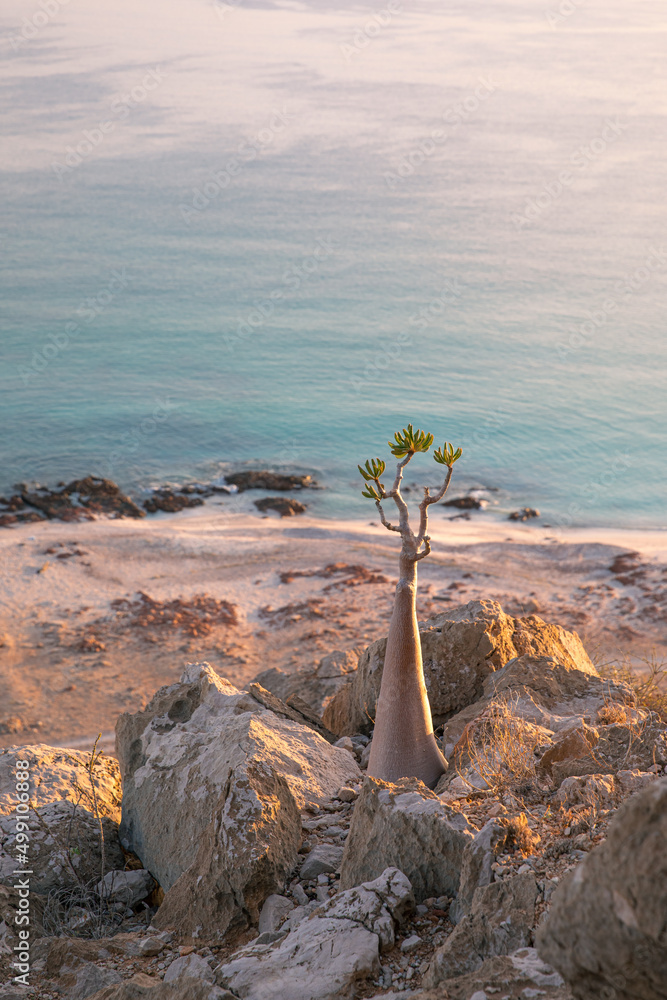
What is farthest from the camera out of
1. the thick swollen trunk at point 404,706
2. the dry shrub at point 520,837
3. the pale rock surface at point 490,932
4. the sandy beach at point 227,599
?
the sandy beach at point 227,599

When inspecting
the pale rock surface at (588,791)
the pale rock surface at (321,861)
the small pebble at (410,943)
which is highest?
the pale rock surface at (588,791)

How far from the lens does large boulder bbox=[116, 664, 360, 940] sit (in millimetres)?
5262

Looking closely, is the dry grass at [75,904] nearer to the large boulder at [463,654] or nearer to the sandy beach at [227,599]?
the large boulder at [463,654]

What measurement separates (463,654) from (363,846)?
2.92 meters

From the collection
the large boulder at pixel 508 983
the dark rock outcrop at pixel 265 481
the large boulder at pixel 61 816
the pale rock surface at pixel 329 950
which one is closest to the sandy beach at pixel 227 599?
the large boulder at pixel 61 816

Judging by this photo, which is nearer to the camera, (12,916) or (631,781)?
(631,781)

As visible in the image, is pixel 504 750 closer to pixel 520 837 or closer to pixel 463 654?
pixel 520 837

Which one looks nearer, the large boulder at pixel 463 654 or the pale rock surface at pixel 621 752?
the pale rock surface at pixel 621 752

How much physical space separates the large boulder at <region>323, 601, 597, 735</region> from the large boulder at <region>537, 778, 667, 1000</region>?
506 cm

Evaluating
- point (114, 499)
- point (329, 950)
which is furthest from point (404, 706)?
point (114, 499)

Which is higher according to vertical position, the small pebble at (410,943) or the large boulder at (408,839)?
the large boulder at (408,839)

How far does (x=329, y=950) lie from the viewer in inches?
169

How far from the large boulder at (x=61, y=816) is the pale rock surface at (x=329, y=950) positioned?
7.78 ft

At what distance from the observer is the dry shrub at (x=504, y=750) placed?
5.45 metres
